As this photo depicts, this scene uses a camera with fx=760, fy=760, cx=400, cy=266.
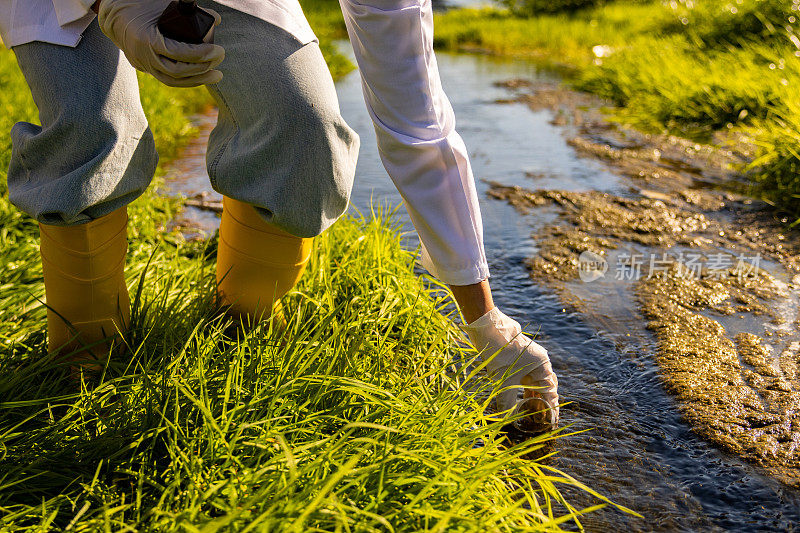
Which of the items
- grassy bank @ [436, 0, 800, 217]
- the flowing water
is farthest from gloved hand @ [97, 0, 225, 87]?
grassy bank @ [436, 0, 800, 217]

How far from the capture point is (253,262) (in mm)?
1979

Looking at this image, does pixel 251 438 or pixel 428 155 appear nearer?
pixel 251 438

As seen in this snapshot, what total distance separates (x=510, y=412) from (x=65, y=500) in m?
1.00

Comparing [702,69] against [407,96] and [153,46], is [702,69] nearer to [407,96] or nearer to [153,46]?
[407,96]

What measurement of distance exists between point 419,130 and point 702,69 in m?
5.52

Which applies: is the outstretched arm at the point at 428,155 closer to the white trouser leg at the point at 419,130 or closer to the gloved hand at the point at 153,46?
the white trouser leg at the point at 419,130

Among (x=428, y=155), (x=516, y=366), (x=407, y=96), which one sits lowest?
(x=516, y=366)

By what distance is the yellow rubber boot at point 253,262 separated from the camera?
1937 mm

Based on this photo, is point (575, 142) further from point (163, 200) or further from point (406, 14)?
point (406, 14)

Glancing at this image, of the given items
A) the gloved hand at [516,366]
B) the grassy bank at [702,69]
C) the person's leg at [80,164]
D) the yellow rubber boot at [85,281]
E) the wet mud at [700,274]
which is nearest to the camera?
the person's leg at [80,164]

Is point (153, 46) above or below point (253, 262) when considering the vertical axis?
above

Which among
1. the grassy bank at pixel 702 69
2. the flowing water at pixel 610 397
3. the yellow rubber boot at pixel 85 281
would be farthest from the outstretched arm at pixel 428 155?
the grassy bank at pixel 702 69

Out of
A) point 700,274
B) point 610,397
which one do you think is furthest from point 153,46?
point 700,274

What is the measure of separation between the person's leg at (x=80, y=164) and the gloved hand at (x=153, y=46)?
16cm
